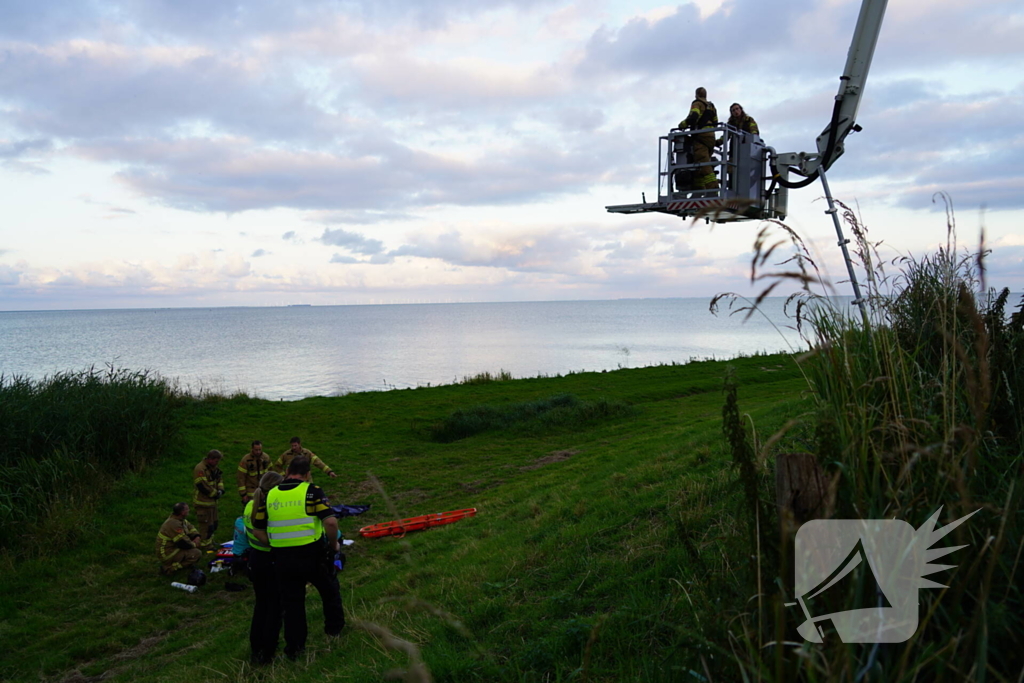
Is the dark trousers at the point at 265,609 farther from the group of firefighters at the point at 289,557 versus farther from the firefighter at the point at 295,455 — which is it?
the firefighter at the point at 295,455

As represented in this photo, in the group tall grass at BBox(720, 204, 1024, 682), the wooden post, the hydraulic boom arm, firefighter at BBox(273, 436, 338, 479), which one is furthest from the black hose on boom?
firefighter at BBox(273, 436, 338, 479)

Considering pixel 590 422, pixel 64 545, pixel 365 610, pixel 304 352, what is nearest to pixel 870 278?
pixel 365 610

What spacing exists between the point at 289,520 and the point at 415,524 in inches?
213

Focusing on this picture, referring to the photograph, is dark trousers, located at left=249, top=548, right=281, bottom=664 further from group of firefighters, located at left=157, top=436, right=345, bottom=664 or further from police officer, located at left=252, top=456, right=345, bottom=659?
police officer, located at left=252, top=456, right=345, bottom=659

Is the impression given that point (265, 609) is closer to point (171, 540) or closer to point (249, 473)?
point (171, 540)

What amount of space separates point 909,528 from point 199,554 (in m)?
11.4

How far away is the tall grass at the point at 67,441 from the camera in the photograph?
40.6 ft

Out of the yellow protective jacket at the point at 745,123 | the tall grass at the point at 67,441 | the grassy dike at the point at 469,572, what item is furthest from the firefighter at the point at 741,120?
the tall grass at the point at 67,441

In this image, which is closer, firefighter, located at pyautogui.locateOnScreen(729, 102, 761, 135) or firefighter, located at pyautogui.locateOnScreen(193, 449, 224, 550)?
firefighter, located at pyautogui.locateOnScreen(729, 102, 761, 135)

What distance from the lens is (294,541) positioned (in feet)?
23.5

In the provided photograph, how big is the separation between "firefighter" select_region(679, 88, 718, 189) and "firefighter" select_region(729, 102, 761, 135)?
0.45 m

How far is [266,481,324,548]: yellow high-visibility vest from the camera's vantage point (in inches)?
281

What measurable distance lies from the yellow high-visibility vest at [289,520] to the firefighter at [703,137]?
21.8 ft

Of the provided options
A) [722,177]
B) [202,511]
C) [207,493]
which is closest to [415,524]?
[207,493]
